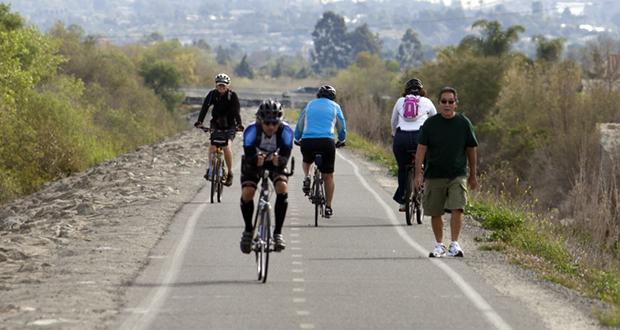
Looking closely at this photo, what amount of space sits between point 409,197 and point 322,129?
1569 millimetres

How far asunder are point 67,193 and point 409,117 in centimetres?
1273

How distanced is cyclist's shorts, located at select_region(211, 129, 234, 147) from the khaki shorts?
7.74m

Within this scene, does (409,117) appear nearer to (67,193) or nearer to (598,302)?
(598,302)

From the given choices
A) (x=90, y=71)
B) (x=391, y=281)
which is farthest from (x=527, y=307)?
(x=90, y=71)

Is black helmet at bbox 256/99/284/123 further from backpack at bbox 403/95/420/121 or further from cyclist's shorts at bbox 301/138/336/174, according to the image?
backpack at bbox 403/95/420/121

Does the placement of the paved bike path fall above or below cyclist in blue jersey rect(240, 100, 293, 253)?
below

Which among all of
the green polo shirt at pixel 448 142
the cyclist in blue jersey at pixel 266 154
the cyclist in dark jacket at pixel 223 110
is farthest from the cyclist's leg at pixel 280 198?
the cyclist in dark jacket at pixel 223 110

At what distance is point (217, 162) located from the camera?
23734 millimetres

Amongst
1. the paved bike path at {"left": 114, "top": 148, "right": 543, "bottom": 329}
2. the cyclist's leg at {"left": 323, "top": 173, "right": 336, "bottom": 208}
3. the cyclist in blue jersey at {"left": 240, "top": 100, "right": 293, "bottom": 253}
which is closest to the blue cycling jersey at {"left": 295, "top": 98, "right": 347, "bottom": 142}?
the cyclist's leg at {"left": 323, "top": 173, "right": 336, "bottom": 208}

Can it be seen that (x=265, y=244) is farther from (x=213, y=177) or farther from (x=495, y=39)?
(x=495, y=39)

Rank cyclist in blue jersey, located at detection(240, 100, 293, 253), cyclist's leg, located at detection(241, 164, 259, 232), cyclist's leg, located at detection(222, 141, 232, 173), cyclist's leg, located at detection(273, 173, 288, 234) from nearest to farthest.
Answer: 1. cyclist in blue jersey, located at detection(240, 100, 293, 253)
2. cyclist's leg, located at detection(273, 173, 288, 234)
3. cyclist's leg, located at detection(241, 164, 259, 232)
4. cyclist's leg, located at detection(222, 141, 232, 173)

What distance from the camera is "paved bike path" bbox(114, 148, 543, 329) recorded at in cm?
1199

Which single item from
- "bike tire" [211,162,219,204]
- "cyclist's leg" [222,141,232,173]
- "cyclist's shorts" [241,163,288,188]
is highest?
"cyclist's shorts" [241,163,288,188]

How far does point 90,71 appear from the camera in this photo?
95.9m
